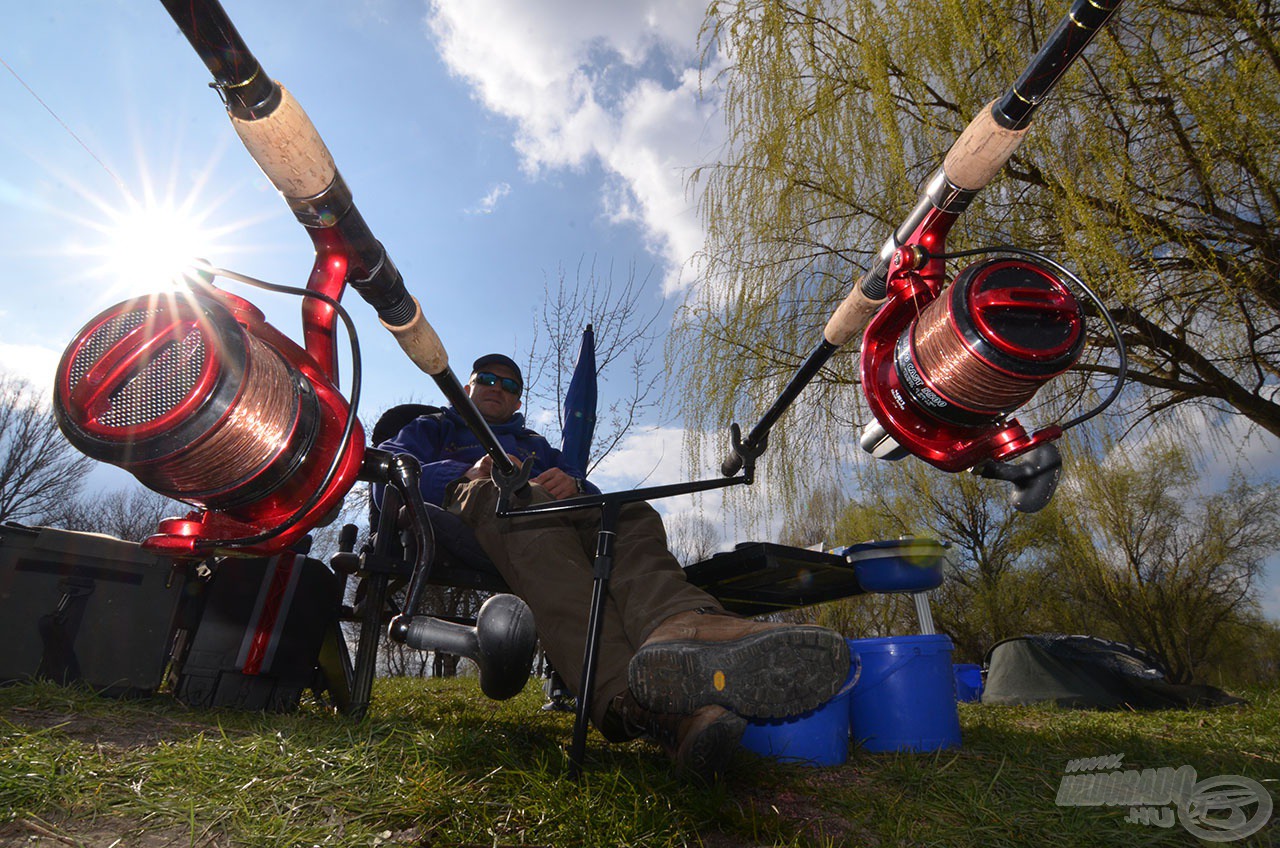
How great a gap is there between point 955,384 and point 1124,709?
6301 mm

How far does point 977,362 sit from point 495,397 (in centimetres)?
288

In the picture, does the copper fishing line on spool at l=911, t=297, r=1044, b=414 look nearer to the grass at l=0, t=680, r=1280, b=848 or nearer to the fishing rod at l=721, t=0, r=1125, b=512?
the fishing rod at l=721, t=0, r=1125, b=512

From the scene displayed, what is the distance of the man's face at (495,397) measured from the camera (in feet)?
12.2

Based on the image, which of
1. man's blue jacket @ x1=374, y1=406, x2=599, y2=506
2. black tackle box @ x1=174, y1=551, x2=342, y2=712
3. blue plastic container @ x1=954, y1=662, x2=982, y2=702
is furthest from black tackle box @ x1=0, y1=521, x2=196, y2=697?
blue plastic container @ x1=954, y1=662, x2=982, y2=702

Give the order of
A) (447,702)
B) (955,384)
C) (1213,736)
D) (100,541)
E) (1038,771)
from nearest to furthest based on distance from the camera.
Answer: (955,384)
(1038,771)
(100,541)
(1213,736)
(447,702)

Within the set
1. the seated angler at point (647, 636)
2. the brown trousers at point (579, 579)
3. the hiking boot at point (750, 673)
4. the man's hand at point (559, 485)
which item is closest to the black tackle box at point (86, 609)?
the seated angler at point (647, 636)

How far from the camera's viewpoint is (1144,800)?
6.09 feet

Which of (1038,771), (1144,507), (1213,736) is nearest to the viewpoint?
(1038,771)

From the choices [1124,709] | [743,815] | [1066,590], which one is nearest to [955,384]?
[743,815]

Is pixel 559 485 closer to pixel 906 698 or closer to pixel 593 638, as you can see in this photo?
pixel 593 638

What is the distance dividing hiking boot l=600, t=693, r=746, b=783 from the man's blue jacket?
145 cm

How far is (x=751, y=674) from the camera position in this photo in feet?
4.88

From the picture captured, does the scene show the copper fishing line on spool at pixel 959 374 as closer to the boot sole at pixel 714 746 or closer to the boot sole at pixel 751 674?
the boot sole at pixel 751 674

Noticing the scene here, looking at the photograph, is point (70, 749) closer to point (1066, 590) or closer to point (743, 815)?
point (743, 815)
